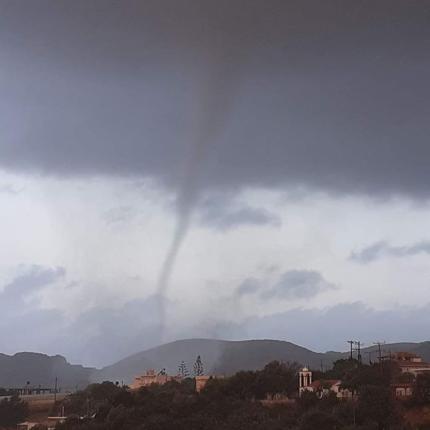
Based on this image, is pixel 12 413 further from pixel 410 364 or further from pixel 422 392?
pixel 422 392

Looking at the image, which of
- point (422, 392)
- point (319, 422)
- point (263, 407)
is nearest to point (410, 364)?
point (422, 392)

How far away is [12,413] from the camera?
308ft

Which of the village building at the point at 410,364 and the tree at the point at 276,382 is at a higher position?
the village building at the point at 410,364

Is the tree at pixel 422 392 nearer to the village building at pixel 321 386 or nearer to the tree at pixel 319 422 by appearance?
the village building at pixel 321 386

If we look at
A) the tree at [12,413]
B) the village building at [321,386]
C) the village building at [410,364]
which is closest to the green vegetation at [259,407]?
the village building at [321,386]

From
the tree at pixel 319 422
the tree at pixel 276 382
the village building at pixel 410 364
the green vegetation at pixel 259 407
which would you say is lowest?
the tree at pixel 319 422

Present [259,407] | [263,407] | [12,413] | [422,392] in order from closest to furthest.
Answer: [422,392]
[259,407]
[263,407]
[12,413]

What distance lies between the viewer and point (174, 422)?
63.8m

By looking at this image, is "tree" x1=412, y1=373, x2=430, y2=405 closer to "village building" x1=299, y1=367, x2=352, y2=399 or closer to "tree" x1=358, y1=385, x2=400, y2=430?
"tree" x1=358, y1=385, x2=400, y2=430

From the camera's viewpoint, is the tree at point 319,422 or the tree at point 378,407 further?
the tree at point 378,407

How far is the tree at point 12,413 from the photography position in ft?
299

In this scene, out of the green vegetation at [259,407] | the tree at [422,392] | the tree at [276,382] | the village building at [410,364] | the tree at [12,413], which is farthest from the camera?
the tree at [12,413]

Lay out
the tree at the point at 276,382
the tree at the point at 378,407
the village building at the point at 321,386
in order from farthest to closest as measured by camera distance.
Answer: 1. the tree at the point at 276,382
2. the village building at the point at 321,386
3. the tree at the point at 378,407

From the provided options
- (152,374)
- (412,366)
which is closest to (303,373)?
(412,366)
